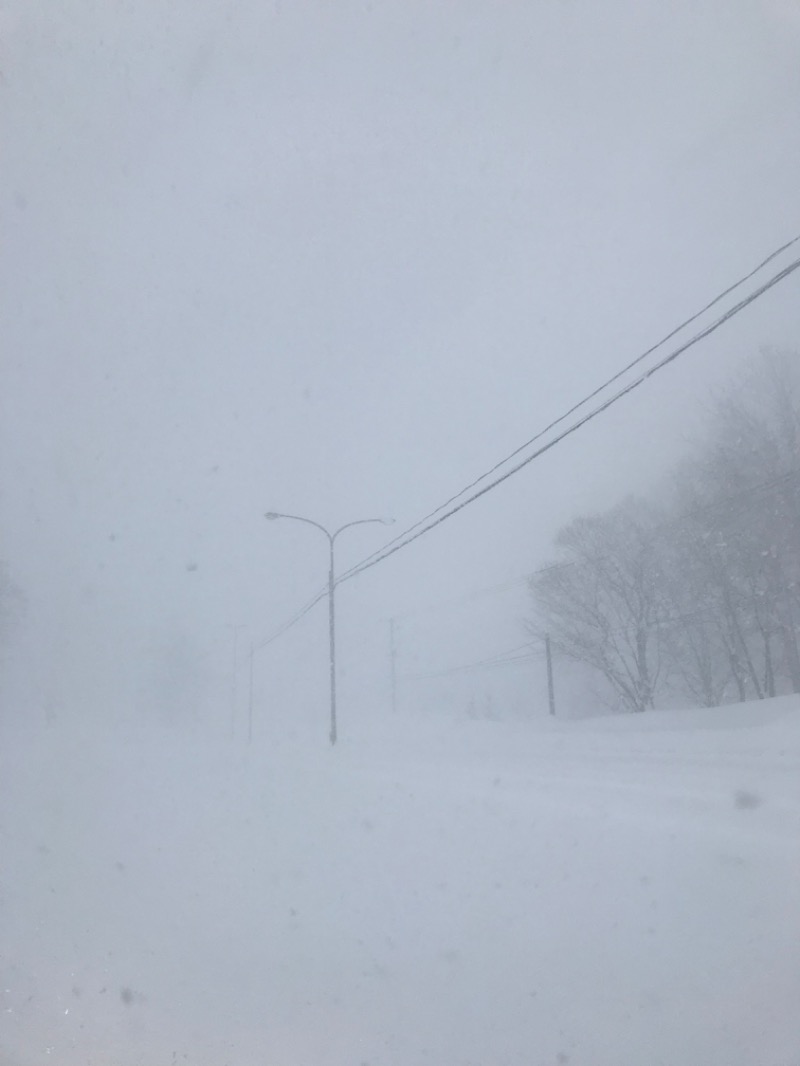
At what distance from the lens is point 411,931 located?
630 cm

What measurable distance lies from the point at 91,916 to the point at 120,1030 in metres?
2.48

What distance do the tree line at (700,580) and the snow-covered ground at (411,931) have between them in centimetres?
1911

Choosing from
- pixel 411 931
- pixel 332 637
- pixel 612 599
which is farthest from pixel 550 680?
pixel 411 931

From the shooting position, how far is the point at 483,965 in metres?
5.54

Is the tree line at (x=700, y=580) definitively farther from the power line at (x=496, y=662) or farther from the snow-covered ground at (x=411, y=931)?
Result: the snow-covered ground at (x=411, y=931)

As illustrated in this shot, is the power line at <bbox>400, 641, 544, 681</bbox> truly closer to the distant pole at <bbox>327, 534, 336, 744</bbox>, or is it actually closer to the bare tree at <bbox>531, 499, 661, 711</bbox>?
the bare tree at <bbox>531, 499, 661, 711</bbox>

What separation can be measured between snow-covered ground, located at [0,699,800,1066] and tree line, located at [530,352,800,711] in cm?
1911

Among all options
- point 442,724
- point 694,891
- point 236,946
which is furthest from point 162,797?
point 442,724

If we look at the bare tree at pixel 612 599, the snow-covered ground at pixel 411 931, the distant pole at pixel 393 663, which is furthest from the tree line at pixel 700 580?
the snow-covered ground at pixel 411 931

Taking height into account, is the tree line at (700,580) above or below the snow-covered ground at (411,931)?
above

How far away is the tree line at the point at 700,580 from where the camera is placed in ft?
97.9

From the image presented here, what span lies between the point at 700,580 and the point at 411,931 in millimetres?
30559

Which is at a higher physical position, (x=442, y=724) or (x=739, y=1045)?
(x=442, y=724)

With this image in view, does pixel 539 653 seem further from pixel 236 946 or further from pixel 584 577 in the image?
pixel 236 946
